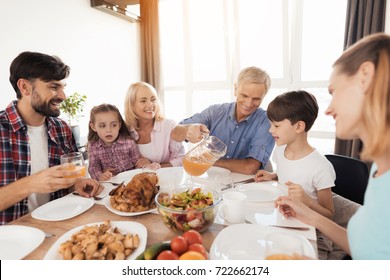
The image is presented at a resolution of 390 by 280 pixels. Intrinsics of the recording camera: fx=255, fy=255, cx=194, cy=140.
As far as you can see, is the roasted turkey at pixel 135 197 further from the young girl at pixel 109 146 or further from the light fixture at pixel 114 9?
the light fixture at pixel 114 9

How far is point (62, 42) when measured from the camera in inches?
134

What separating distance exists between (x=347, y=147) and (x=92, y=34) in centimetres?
420

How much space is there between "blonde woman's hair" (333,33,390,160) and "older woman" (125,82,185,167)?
1.61m

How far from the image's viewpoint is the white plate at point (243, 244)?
2.67ft

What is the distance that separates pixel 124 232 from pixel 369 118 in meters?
0.89

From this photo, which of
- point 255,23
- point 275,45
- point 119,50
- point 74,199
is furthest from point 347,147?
point 119,50

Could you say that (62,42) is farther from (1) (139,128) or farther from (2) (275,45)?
(2) (275,45)

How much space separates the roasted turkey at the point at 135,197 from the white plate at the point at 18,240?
0.32 m

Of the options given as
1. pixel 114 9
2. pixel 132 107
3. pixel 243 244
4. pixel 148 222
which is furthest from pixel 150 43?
pixel 243 244

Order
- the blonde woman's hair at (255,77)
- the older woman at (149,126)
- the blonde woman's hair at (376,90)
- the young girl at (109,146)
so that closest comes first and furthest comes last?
the blonde woman's hair at (376,90) → the blonde woman's hair at (255,77) → the young girl at (109,146) → the older woman at (149,126)

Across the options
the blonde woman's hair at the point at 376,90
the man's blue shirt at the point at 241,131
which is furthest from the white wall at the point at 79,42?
the blonde woman's hair at the point at 376,90

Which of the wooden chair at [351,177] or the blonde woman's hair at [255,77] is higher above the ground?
the blonde woman's hair at [255,77]

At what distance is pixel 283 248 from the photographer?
0.66 meters

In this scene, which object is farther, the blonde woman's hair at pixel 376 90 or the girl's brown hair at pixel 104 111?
the girl's brown hair at pixel 104 111
